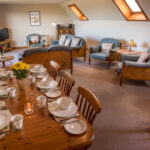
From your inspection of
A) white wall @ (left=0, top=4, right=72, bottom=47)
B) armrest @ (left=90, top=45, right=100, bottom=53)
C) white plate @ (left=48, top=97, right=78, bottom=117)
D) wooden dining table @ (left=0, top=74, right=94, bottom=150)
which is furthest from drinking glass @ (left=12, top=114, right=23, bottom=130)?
white wall @ (left=0, top=4, right=72, bottom=47)

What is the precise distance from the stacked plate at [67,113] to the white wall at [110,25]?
3637mm

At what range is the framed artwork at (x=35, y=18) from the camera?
8.27 metres

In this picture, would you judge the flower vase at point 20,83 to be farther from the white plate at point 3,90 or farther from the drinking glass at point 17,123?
the drinking glass at point 17,123

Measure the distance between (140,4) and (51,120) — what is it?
4031mm

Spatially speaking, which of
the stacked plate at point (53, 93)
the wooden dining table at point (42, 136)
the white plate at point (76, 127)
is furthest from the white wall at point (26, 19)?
the white plate at point (76, 127)

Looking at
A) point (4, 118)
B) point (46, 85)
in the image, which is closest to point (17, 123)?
point (4, 118)

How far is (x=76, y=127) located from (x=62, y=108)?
0.91 ft

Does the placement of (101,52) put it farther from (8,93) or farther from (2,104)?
(2,104)

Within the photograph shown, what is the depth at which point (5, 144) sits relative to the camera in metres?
1.11

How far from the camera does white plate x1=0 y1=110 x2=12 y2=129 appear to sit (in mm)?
1270

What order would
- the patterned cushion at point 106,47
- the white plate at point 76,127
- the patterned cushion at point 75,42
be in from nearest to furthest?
the white plate at point 76,127 < the patterned cushion at point 106,47 < the patterned cushion at point 75,42

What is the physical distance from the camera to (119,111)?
280cm

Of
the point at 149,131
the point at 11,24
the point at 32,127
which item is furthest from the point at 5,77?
the point at 11,24

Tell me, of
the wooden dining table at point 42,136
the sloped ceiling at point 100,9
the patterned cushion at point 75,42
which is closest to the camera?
the wooden dining table at point 42,136
